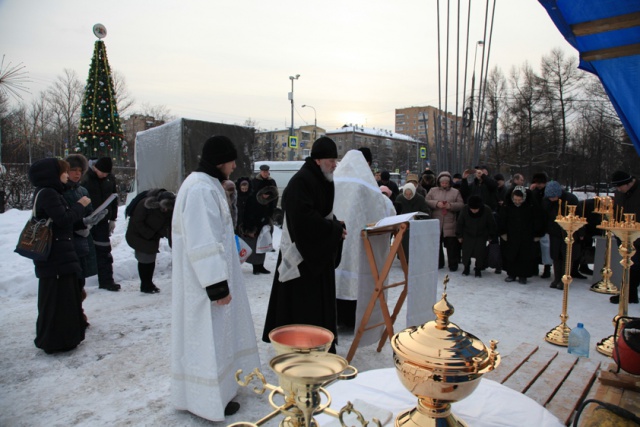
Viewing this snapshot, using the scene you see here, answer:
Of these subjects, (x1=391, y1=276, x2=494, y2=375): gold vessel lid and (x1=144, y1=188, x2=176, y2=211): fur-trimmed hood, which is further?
(x1=144, y1=188, x2=176, y2=211): fur-trimmed hood

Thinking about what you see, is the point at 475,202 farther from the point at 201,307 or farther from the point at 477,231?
the point at 201,307

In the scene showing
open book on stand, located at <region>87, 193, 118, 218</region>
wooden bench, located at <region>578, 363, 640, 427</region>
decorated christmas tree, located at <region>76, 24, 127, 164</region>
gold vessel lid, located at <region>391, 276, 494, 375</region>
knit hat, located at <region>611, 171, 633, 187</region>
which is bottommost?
wooden bench, located at <region>578, 363, 640, 427</region>

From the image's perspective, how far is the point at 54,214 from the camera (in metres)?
3.94

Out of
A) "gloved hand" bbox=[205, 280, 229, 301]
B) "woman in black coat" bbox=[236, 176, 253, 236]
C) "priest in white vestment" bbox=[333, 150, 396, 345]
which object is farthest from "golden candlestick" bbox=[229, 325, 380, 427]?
"woman in black coat" bbox=[236, 176, 253, 236]

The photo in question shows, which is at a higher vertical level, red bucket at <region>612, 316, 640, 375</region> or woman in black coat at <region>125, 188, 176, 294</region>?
woman in black coat at <region>125, 188, 176, 294</region>

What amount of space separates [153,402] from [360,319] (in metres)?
1.89

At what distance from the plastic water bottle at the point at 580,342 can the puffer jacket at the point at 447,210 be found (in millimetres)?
4166

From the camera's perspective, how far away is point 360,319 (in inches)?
157

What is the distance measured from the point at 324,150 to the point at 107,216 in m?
4.28

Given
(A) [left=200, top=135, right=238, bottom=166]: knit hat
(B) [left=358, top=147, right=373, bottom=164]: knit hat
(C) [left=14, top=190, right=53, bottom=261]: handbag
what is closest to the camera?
(A) [left=200, top=135, right=238, bottom=166]: knit hat

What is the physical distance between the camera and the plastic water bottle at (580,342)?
A: 4.13m

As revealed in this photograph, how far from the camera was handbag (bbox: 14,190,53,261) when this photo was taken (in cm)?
383

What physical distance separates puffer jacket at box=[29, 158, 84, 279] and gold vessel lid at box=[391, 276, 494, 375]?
3.83m

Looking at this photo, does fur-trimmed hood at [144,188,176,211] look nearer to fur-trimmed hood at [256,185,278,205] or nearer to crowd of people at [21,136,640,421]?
crowd of people at [21,136,640,421]
